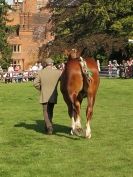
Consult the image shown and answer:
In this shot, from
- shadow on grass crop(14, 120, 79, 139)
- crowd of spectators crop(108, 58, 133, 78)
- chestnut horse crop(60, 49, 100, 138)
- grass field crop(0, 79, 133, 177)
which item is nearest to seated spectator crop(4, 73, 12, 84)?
crowd of spectators crop(108, 58, 133, 78)

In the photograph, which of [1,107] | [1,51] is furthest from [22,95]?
[1,51]

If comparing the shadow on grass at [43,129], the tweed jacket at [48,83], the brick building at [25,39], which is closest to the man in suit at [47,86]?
the tweed jacket at [48,83]

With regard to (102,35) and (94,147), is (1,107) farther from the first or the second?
(102,35)

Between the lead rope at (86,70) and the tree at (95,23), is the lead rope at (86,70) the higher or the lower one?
the higher one

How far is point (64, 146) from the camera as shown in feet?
41.9

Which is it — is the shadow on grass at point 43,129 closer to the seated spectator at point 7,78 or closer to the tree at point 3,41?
the seated spectator at point 7,78

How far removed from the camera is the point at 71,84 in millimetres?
13867

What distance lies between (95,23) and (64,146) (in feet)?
152

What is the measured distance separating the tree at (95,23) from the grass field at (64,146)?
1358 inches

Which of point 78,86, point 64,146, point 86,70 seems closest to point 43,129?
point 78,86

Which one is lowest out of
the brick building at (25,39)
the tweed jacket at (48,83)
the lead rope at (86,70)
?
the brick building at (25,39)

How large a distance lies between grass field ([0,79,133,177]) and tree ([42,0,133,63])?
3448 centimetres

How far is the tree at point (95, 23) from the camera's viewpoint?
182 feet

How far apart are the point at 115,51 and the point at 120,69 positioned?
42.5ft
